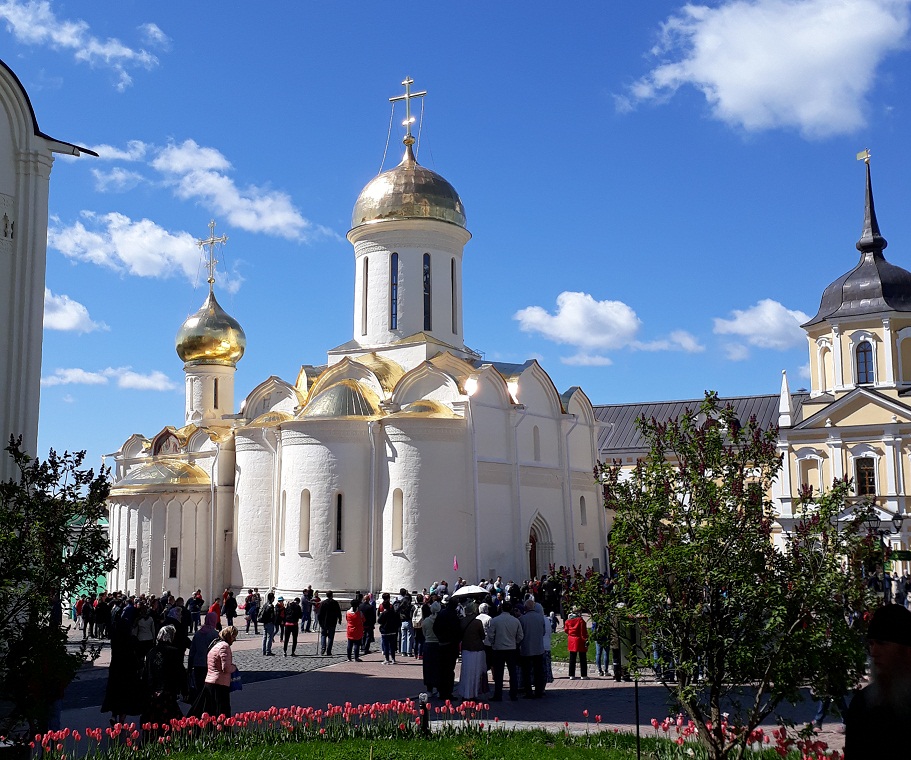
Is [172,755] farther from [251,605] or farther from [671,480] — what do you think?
[251,605]

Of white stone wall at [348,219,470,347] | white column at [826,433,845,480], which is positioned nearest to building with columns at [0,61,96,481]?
white stone wall at [348,219,470,347]

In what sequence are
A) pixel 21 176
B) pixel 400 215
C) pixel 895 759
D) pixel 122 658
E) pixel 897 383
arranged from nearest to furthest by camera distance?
pixel 895 759, pixel 122 658, pixel 21 176, pixel 400 215, pixel 897 383

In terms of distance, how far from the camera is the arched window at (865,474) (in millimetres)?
32469

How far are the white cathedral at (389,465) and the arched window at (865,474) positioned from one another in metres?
9.34

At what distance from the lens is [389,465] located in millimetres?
26234

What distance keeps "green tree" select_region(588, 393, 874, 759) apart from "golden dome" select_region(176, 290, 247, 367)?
2956 centimetres

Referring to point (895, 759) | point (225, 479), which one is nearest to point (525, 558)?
point (225, 479)

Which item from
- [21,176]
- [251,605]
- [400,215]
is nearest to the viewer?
[21,176]

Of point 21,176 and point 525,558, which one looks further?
point 525,558

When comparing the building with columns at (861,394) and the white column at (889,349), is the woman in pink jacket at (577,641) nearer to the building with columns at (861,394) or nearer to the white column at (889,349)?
the building with columns at (861,394)

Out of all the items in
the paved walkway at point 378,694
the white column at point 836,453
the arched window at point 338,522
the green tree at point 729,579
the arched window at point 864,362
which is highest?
the arched window at point 864,362

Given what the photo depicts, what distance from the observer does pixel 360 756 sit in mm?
8414

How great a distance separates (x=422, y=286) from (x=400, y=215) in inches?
92.0

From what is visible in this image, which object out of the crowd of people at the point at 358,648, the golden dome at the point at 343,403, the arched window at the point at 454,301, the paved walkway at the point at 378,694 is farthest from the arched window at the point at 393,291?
the paved walkway at the point at 378,694
